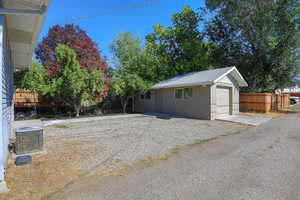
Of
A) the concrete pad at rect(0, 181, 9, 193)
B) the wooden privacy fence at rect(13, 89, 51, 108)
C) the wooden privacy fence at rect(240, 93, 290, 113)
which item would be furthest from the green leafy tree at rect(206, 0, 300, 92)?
the concrete pad at rect(0, 181, 9, 193)

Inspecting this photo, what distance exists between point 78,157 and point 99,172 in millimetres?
1148

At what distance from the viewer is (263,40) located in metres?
15.3

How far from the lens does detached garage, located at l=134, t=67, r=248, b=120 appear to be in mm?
10531

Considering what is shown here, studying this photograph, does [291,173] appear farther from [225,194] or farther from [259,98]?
[259,98]

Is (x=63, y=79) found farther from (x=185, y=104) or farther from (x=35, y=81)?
(x=185, y=104)

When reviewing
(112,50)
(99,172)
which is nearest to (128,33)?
(112,50)

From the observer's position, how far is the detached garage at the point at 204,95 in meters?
10.5

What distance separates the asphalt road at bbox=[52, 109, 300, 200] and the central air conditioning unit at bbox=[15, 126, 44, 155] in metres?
2.42

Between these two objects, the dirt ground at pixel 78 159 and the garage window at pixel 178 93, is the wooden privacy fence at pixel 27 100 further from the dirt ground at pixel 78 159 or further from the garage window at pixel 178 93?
the garage window at pixel 178 93

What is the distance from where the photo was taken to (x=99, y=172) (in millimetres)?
3391

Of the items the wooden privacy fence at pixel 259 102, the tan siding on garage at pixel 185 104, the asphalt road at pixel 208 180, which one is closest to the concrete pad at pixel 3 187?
the asphalt road at pixel 208 180

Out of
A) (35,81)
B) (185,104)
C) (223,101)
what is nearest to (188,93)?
(185,104)

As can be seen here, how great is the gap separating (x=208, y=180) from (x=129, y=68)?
17.7 meters

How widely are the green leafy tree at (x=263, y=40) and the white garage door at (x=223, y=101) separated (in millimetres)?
7200
